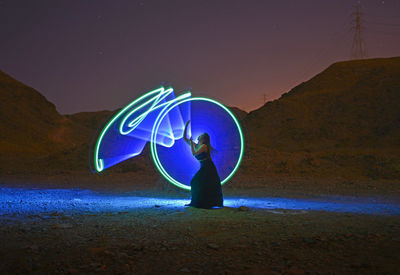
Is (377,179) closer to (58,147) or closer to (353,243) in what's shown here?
(353,243)

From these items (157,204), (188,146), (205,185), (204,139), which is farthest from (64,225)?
(188,146)

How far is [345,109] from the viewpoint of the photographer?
47.7 meters

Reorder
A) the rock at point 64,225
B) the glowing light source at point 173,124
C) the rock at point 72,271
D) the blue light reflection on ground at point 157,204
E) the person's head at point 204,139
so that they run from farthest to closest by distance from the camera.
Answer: the glowing light source at point 173,124
the person's head at point 204,139
the blue light reflection on ground at point 157,204
the rock at point 64,225
the rock at point 72,271

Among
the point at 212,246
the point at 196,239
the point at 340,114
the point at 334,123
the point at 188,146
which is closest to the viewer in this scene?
the point at 212,246

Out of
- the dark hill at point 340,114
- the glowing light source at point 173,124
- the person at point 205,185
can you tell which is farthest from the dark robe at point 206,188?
the dark hill at point 340,114

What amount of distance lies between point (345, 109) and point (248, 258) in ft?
153

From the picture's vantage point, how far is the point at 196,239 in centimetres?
594

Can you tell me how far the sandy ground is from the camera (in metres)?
4.64

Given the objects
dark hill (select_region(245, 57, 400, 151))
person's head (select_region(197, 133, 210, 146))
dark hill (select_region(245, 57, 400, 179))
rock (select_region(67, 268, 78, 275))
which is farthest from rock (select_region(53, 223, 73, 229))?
dark hill (select_region(245, 57, 400, 151))

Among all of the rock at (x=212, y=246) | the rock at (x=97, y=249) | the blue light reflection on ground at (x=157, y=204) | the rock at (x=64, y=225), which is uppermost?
the blue light reflection on ground at (x=157, y=204)

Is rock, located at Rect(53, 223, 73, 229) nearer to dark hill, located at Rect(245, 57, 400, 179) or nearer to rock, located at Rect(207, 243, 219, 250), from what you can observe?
rock, located at Rect(207, 243, 219, 250)

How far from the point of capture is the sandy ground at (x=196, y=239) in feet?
15.2

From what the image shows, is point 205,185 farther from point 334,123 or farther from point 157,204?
point 334,123

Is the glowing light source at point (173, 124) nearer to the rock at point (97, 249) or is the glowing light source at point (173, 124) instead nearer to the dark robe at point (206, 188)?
the dark robe at point (206, 188)
